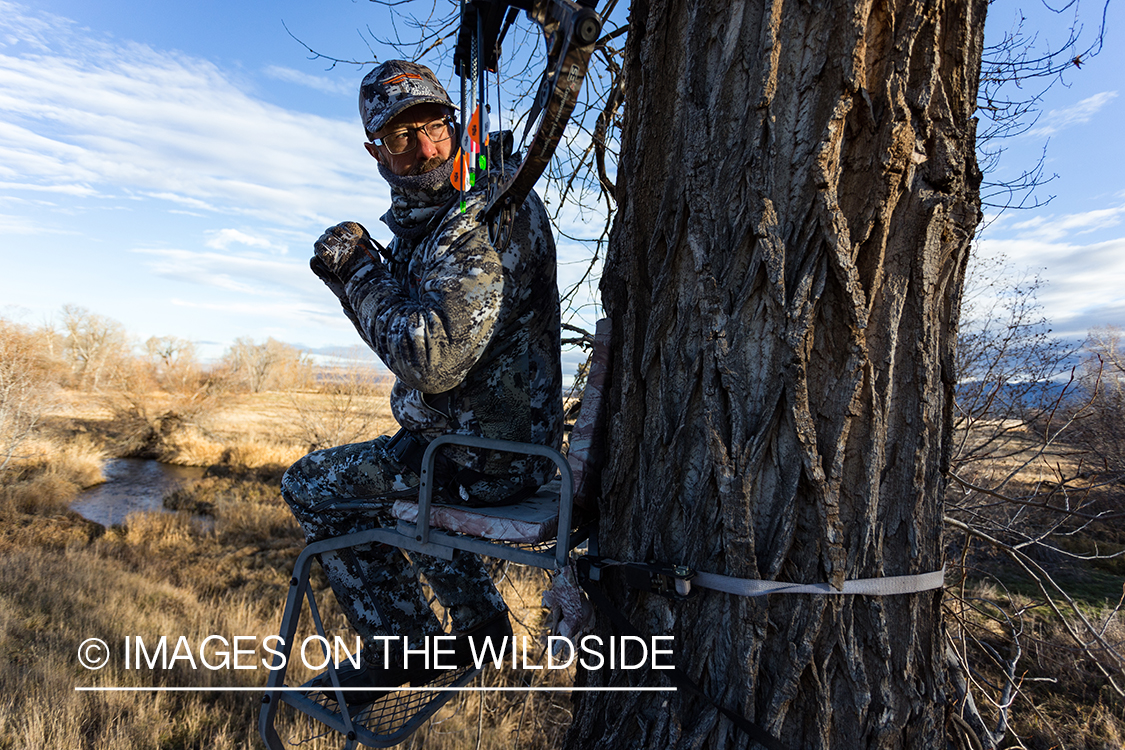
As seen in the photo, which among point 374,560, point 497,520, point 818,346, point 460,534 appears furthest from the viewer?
point 374,560

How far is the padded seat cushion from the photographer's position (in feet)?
5.81

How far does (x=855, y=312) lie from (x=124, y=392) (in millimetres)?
28298

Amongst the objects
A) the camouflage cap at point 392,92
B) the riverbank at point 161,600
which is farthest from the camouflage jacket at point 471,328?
the riverbank at point 161,600

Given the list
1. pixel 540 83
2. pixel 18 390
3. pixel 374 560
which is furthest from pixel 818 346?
pixel 18 390

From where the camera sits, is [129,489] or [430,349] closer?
[430,349]

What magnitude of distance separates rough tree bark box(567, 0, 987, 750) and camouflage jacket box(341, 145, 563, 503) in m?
0.69

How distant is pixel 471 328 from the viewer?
6.23 feet

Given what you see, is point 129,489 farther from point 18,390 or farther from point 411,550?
point 411,550

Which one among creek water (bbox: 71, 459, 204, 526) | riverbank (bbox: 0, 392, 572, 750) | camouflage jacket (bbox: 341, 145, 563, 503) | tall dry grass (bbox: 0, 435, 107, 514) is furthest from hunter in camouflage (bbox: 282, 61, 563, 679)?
tall dry grass (bbox: 0, 435, 107, 514)

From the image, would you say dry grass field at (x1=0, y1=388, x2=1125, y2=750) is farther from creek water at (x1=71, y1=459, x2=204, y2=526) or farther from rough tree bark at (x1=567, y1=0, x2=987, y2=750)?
rough tree bark at (x1=567, y1=0, x2=987, y2=750)

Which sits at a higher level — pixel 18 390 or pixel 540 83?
pixel 540 83

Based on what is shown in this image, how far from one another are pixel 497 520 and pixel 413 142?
57.0 inches

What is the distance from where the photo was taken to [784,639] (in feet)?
4.62

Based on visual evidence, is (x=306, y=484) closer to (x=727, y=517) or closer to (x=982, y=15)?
(x=727, y=517)
